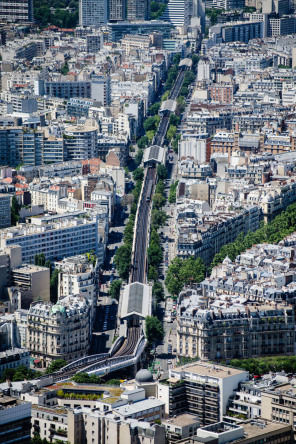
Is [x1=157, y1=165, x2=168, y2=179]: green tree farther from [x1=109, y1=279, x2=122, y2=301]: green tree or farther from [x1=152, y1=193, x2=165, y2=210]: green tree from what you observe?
[x1=109, y1=279, x2=122, y2=301]: green tree

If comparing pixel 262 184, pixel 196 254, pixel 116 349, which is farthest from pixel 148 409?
pixel 262 184

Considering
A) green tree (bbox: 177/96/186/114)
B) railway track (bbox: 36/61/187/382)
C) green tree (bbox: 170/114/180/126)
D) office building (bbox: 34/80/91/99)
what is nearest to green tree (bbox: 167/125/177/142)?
railway track (bbox: 36/61/187/382)

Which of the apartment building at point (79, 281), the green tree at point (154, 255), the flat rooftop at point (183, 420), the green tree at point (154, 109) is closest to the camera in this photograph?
the flat rooftop at point (183, 420)

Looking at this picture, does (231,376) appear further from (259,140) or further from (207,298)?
(259,140)

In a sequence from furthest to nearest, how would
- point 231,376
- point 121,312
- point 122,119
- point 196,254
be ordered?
point 122,119
point 196,254
point 121,312
point 231,376

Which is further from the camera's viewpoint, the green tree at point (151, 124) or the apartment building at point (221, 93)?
the apartment building at point (221, 93)

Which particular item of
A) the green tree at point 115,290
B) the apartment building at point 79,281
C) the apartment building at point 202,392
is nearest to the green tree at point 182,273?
the green tree at point 115,290

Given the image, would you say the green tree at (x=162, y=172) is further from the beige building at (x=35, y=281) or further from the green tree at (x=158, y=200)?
the beige building at (x=35, y=281)
